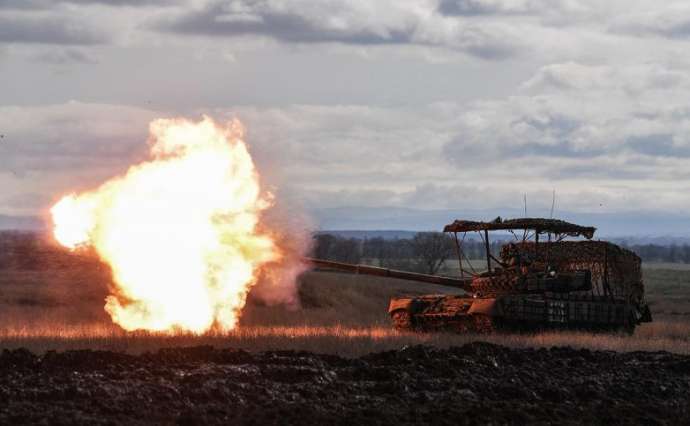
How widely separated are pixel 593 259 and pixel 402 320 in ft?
19.9

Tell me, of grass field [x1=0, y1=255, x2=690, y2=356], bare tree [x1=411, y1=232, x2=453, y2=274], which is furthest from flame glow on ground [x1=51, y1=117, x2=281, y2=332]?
bare tree [x1=411, y1=232, x2=453, y2=274]

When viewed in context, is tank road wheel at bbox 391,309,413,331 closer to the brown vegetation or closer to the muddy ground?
the brown vegetation

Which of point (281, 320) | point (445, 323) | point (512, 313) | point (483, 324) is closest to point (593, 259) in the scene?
point (512, 313)

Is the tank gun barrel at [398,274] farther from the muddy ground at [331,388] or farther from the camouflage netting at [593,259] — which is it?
the muddy ground at [331,388]

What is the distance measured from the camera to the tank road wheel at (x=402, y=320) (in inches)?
1246

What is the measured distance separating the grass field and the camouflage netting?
1652 millimetres

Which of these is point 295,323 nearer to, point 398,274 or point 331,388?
point 398,274

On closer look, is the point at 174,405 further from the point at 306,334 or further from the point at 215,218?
the point at 215,218

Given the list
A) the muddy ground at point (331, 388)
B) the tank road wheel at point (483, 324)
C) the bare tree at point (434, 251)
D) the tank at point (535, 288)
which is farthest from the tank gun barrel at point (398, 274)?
the bare tree at point (434, 251)

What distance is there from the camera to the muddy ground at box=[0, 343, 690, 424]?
15133 mm

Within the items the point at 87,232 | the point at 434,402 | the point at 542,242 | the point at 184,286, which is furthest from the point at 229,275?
the point at 434,402

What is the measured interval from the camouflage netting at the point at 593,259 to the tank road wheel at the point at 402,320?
3.61 m

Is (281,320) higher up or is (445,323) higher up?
(445,323)

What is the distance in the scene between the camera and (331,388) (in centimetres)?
1741
